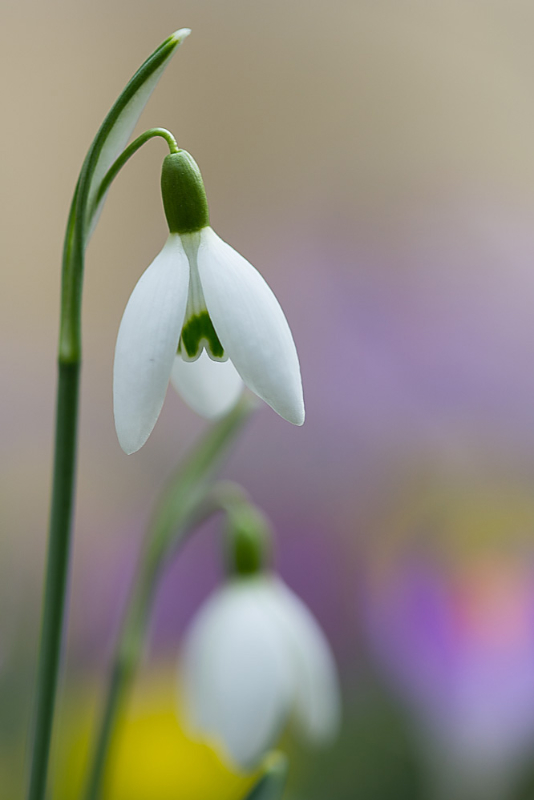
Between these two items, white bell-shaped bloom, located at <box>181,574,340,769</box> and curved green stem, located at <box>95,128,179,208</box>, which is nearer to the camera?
curved green stem, located at <box>95,128,179,208</box>

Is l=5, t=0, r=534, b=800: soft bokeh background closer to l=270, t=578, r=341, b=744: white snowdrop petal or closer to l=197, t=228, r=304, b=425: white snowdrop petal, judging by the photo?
l=270, t=578, r=341, b=744: white snowdrop petal

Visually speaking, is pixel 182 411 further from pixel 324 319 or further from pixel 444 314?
pixel 444 314

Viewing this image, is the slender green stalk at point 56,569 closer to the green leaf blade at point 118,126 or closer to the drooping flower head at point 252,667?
the green leaf blade at point 118,126

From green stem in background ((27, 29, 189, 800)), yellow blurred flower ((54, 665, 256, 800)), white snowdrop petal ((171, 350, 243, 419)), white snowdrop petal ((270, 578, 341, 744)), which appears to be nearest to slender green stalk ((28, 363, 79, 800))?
green stem in background ((27, 29, 189, 800))

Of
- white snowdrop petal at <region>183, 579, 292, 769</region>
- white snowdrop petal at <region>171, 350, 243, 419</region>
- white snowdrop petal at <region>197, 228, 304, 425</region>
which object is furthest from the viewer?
white snowdrop petal at <region>183, 579, 292, 769</region>

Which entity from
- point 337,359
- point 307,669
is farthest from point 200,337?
point 337,359

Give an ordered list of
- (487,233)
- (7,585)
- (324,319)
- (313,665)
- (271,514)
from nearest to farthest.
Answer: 1. (313,665)
2. (7,585)
3. (271,514)
4. (324,319)
5. (487,233)

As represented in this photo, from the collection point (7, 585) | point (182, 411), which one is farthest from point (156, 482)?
point (7, 585)
